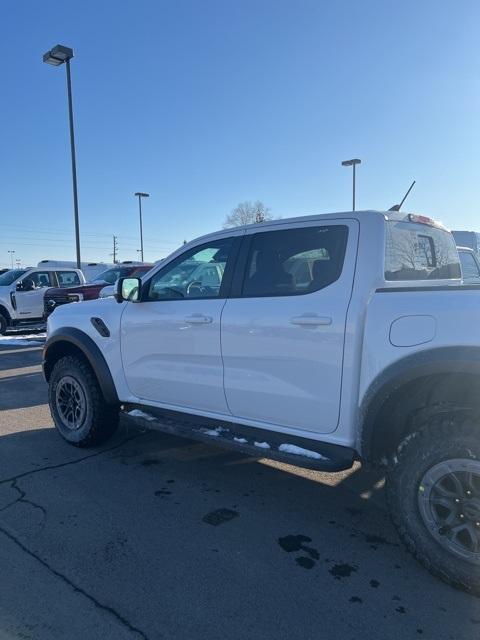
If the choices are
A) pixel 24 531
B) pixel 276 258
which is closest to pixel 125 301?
pixel 276 258

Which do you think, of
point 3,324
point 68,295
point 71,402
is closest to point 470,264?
point 71,402

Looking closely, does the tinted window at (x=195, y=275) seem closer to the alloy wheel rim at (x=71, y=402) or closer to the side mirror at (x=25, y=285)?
the alloy wheel rim at (x=71, y=402)

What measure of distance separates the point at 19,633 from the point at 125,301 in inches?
102

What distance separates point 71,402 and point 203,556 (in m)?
2.40

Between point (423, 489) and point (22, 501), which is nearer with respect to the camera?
point (423, 489)

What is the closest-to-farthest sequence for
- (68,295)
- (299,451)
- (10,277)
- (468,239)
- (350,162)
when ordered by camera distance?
(299,451) → (68,295) → (10,277) → (468,239) → (350,162)

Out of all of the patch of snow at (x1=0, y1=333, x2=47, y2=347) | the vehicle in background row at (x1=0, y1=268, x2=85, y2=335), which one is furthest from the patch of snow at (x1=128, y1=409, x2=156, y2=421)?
the vehicle in background row at (x1=0, y1=268, x2=85, y2=335)

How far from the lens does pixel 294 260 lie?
342cm

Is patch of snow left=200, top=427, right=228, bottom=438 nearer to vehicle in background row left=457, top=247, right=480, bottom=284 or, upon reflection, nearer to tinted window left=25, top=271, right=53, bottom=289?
vehicle in background row left=457, top=247, right=480, bottom=284

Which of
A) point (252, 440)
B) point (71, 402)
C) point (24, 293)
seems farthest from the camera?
point (24, 293)

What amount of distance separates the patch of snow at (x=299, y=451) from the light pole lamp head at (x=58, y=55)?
50.7 ft

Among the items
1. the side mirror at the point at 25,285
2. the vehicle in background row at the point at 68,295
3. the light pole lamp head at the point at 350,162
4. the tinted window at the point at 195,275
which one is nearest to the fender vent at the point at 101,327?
the tinted window at the point at 195,275

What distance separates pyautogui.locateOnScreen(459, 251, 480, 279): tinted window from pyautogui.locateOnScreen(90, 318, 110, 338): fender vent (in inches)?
151

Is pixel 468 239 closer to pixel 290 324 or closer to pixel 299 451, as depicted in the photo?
pixel 290 324
